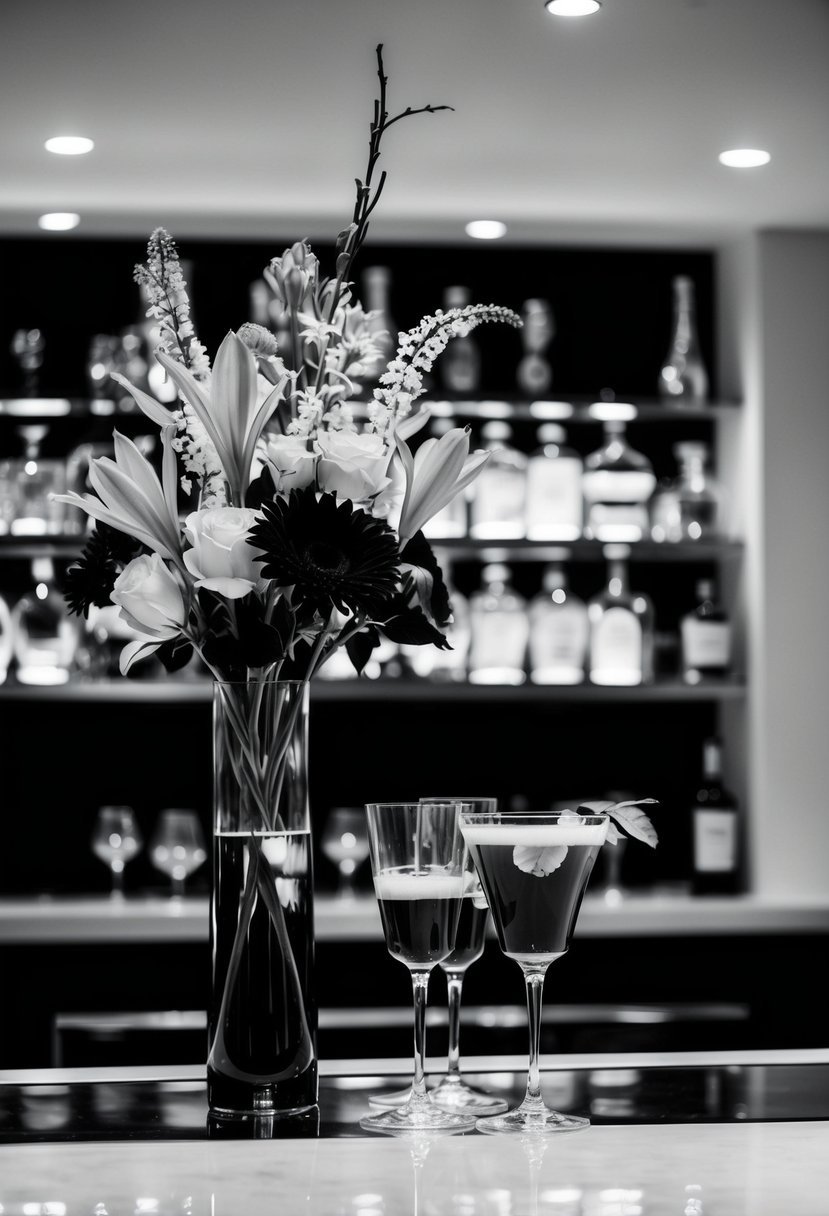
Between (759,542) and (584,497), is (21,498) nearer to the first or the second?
(584,497)

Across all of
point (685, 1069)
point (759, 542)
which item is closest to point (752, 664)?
point (759, 542)

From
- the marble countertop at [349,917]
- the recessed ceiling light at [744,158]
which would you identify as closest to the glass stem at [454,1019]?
the marble countertop at [349,917]

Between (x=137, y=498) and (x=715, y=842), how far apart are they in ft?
8.78

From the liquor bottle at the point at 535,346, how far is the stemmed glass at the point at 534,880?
2.68m

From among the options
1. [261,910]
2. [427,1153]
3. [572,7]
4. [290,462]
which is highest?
[572,7]

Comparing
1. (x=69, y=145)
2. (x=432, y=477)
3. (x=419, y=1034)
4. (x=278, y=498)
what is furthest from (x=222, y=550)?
(x=69, y=145)

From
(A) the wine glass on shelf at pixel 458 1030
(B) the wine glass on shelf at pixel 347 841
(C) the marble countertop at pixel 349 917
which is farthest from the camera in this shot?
(B) the wine glass on shelf at pixel 347 841

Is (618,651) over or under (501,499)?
under

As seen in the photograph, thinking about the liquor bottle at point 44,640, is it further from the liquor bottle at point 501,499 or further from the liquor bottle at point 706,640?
the liquor bottle at point 706,640

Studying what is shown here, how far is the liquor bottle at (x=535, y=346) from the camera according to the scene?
367 centimetres

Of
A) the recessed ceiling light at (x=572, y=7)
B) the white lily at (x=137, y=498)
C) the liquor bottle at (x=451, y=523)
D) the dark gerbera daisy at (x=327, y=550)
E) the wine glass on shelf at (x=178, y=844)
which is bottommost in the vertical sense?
the wine glass on shelf at (x=178, y=844)

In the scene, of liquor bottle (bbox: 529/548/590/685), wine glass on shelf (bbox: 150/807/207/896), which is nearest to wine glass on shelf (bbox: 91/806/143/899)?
wine glass on shelf (bbox: 150/807/207/896)

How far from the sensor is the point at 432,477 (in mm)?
1172

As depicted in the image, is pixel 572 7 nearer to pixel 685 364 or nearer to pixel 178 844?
pixel 685 364
